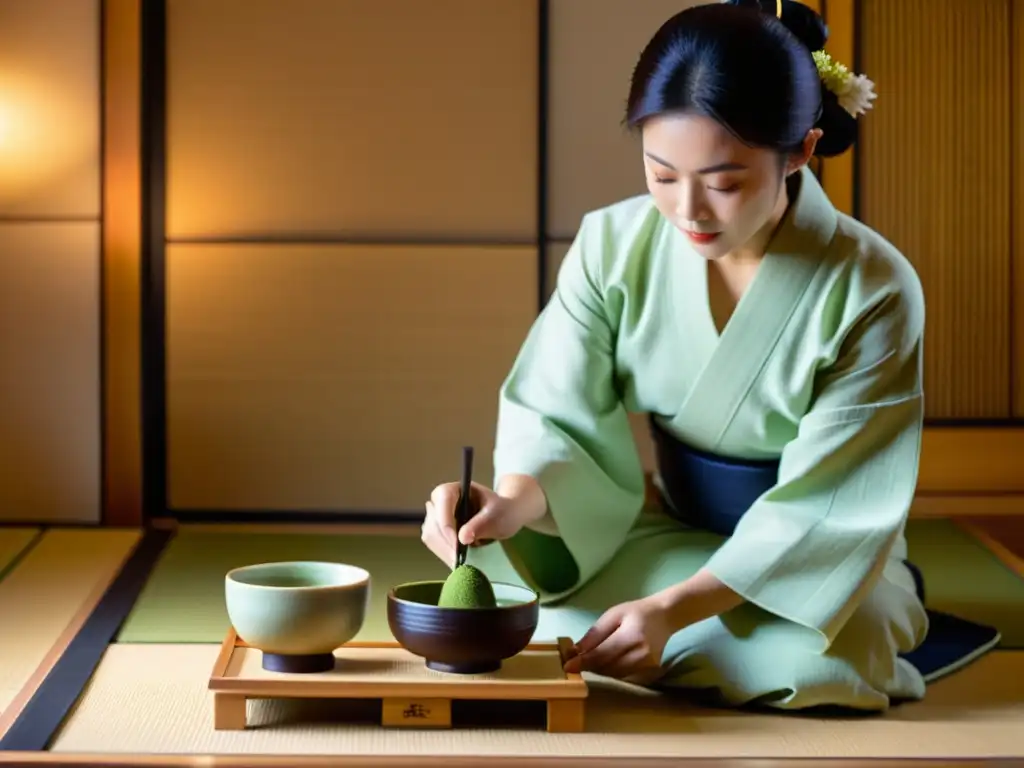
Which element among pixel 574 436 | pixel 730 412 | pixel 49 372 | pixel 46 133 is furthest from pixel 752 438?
pixel 46 133

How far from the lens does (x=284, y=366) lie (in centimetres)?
390

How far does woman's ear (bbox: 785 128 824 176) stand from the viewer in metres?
2.15

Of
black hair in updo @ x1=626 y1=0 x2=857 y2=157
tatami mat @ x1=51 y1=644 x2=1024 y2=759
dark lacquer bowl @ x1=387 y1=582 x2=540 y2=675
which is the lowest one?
tatami mat @ x1=51 y1=644 x2=1024 y2=759

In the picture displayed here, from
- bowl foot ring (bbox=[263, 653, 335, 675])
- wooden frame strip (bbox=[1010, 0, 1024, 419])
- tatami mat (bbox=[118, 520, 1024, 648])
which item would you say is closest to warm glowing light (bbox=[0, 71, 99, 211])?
tatami mat (bbox=[118, 520, 1024, 648])

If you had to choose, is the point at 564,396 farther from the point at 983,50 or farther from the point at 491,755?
the point at 983,50

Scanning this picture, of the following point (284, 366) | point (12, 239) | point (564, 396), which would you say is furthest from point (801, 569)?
point (12, 239)

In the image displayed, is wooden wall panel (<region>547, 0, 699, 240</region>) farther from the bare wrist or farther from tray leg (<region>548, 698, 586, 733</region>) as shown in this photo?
tray leg (<region>548, 698, 586, 733</region>)

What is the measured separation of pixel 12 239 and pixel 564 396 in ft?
6.77

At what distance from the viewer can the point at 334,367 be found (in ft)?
12.8

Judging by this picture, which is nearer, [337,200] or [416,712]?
[416,712]

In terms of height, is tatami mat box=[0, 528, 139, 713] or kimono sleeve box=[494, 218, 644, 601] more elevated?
kimono sleeve box=[494, 218, 644, 601]

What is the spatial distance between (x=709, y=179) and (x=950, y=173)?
2.12 metres

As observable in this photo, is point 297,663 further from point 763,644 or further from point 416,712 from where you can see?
point 763,644

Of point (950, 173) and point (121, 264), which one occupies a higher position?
point (950, 173)
